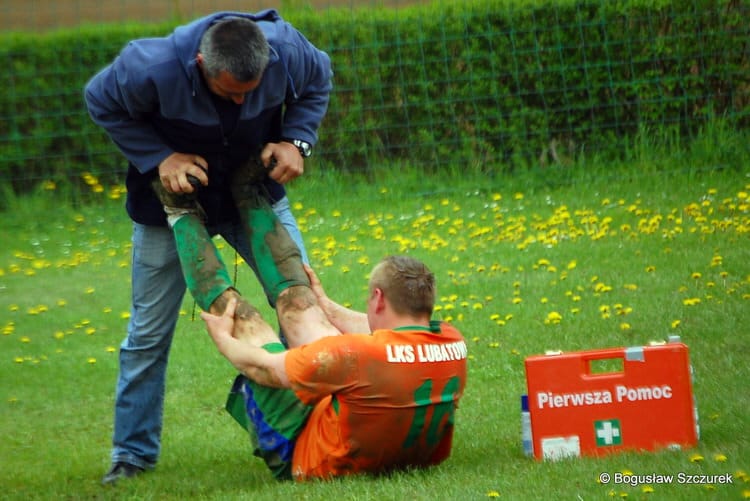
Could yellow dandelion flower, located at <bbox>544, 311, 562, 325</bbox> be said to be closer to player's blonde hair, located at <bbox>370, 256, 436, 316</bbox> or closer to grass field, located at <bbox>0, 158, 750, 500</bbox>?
grass field, located at <bbox>0, 158, 750, 500</bbox>

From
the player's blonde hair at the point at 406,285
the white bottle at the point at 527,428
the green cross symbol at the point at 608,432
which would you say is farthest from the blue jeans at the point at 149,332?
the green cross symbol at the point at 608,432

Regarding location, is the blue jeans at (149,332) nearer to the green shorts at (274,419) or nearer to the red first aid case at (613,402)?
the green shorts at (274,419)

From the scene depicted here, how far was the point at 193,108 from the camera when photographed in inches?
191

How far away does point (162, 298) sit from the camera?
5262 millimetres

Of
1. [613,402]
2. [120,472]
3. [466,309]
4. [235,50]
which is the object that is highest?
[235,50]

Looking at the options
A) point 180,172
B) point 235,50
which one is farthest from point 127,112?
point 235,50

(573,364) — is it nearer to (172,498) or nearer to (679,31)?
(172,498)

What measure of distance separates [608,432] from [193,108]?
7.28ft

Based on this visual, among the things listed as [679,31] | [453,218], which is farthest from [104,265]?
[679,31]

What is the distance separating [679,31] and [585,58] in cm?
100

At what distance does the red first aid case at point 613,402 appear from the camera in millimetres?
4691

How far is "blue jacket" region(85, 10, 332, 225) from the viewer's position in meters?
4.78

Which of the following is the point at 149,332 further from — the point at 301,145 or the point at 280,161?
the point at 301,145

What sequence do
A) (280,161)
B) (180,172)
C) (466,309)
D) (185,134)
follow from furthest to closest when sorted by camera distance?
(466,309), (280,161), (185,134), (180,172)
